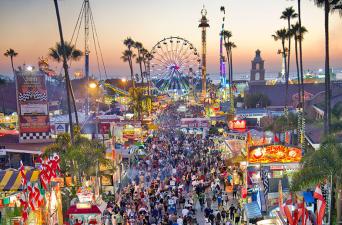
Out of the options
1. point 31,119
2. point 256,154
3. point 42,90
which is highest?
point 42,90

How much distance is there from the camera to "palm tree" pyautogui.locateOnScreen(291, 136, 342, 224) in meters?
12.5

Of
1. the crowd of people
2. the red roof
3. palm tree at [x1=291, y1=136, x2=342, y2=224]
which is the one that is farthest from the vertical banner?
palm tree at [x1=291, y1=136, x2=342, y2=224]

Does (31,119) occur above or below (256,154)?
above

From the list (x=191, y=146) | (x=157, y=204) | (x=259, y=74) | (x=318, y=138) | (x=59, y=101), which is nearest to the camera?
(x=157, y=204)

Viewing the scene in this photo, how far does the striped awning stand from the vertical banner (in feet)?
26.5

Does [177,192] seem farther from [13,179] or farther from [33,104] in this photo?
[33,104]

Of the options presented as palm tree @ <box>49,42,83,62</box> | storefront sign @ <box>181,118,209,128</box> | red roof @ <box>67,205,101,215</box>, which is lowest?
red roof @ <box>67,205,101,215</box>

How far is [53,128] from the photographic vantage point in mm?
28766

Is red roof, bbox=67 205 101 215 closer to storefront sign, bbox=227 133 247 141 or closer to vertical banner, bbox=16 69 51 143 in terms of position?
vertical banner, bbox=16 69 51 143

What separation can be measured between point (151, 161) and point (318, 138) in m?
12.5

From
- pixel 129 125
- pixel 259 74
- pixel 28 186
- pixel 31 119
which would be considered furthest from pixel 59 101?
pixel 259 74

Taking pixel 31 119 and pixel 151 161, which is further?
pixel 151 161

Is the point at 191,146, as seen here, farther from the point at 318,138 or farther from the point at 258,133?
the point at 318,138

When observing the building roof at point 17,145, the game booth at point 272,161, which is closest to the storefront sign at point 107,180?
the building roof at point 17,145
